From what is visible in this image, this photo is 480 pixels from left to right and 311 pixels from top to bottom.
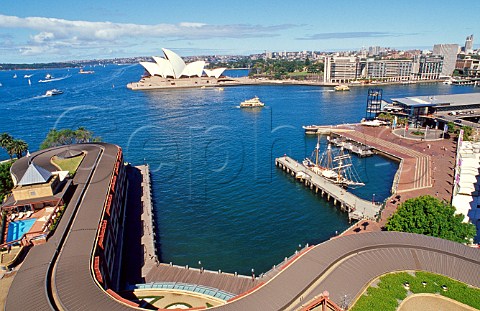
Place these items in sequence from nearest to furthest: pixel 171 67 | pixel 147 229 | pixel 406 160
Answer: pixel 147 229, pixel 406 160, pixel 171 67

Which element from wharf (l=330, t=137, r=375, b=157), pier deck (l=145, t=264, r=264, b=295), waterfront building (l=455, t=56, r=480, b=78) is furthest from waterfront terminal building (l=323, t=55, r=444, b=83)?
pier deck (l=145, t=264, r=264, b=295)

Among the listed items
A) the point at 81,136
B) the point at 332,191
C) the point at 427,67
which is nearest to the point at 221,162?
the point at 332,191

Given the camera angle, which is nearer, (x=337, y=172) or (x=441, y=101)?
(x=337, y=172)

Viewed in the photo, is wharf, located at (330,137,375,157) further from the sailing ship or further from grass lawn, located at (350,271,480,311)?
grass lawn, located at (350,271,480,311)

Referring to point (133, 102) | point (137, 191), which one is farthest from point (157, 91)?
point (137, 191)

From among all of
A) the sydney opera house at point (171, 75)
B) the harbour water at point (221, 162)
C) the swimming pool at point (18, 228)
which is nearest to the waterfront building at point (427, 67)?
the harbour water at point (221, 162)

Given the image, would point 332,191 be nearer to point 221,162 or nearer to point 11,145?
point 221,162

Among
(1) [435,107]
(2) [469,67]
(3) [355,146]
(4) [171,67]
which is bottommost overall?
(3) [355,146]
